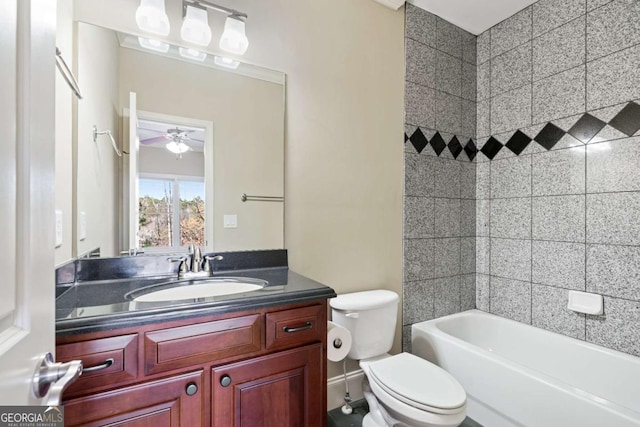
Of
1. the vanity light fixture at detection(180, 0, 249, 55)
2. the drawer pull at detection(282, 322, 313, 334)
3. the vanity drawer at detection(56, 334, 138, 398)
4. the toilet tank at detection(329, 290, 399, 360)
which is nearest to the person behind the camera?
the vanity drawer at detection(56, 334, 138, 398)

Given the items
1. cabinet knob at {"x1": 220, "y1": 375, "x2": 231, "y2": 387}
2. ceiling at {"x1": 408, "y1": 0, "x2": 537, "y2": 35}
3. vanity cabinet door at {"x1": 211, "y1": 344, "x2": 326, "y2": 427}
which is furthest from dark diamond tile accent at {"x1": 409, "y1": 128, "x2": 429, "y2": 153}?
cabinet knob at {"x1": 220, "y1": 375, "x2": 231, "y2": 387}

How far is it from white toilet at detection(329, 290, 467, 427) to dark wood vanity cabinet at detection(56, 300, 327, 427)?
1.18ft

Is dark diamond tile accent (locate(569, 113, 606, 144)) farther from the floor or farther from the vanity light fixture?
the vanity light fixture

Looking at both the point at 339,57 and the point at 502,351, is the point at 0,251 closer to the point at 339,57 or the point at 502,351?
the point at 339,57

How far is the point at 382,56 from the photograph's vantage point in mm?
2094

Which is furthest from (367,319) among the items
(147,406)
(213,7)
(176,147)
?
(213,7)

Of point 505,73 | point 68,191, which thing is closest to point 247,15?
point 68,191

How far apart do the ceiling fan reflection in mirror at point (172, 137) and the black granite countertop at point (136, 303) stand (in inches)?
24.6

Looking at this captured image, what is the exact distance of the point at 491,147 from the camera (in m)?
2.45

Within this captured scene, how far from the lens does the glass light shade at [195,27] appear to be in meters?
1.50

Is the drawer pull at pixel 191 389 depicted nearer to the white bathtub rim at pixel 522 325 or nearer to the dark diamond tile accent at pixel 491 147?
the white bathtub rim at pixel 522 325

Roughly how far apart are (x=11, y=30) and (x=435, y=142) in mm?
2278

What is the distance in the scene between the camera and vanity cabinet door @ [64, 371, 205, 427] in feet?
2.85

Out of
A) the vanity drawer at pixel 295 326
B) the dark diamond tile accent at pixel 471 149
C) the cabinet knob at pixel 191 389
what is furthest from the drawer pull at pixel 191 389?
the dark diamond tile accent at pixel 471 149
